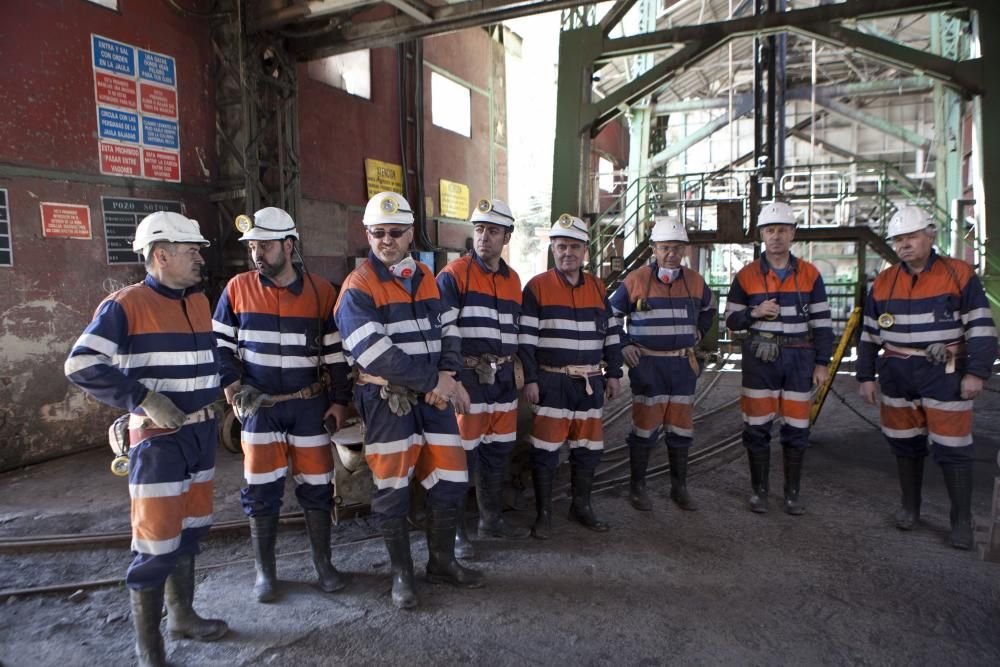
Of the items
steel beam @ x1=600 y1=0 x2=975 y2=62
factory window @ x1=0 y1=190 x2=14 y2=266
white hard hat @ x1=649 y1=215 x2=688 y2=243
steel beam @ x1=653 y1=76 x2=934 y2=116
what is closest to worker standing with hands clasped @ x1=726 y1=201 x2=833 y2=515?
white hard hat @ x1=649 y1=215 x2=688 y2=243

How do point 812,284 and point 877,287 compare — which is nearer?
point 877,287

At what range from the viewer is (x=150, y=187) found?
7.93m

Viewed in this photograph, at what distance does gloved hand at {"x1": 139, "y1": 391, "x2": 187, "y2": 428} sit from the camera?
294 centimetres

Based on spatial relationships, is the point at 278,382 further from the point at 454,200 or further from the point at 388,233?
the point at 454,200

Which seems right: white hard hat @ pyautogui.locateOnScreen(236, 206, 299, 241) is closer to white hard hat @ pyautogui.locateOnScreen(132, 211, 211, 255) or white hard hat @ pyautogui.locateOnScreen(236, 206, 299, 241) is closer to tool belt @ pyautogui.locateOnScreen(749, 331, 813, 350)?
white hard hat @ pyautogui.locateOnScreen(132, 211, 211, 255)

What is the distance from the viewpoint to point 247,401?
12.0 feet

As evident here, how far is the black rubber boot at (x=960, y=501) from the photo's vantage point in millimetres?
4457

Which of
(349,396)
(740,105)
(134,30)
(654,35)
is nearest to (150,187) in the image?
(134,30)

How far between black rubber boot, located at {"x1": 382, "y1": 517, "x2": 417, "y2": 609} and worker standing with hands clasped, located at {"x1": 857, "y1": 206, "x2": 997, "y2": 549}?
361cm

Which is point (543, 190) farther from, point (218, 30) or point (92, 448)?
point (92, 448)

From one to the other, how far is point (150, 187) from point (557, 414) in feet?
20.3

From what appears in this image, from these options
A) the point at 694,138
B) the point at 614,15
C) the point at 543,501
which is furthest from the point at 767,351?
the point at 694,138

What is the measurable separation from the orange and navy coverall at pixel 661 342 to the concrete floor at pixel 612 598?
0.73m

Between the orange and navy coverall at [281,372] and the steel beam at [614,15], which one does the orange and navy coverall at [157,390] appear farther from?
the steel beam at [614,15]
